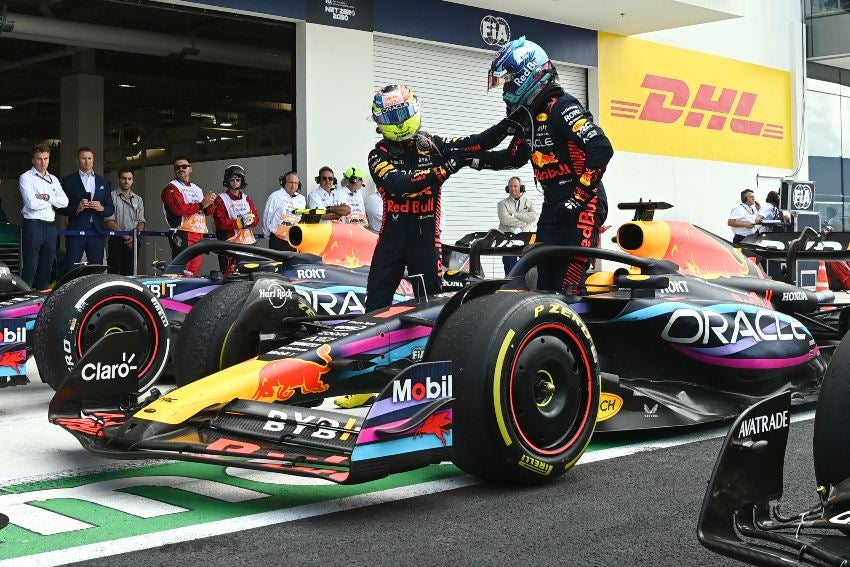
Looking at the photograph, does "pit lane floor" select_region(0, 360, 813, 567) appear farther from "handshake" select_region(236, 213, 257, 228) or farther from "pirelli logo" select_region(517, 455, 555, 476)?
"handshake" select_region(236, 213, 257, 228)

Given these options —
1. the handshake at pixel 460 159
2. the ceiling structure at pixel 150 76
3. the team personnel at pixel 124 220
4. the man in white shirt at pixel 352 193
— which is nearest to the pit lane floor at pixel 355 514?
the handshake at pixel 460 159

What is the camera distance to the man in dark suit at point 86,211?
13.3m

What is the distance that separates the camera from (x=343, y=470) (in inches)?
161

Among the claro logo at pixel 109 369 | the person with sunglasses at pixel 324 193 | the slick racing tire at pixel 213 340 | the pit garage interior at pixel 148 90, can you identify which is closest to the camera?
the claro logo at pixel 109 369

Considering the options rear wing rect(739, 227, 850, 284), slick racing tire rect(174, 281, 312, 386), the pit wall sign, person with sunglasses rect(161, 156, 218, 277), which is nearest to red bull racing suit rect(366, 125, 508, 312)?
slick racing tire rect(174, 281, 312, 386)

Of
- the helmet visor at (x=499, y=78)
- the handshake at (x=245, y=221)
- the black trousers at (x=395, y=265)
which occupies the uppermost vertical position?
the helmet visor at (x=499, y=78)

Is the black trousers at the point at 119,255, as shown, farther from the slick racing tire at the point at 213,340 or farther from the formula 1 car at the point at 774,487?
the formula 1 car at the point at 774,487

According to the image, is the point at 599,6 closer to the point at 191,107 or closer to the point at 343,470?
the point at 191,107

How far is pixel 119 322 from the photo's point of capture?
684 cm

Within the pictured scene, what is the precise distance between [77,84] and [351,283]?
14767 mm

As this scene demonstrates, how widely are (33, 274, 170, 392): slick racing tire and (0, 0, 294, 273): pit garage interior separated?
8.60 m

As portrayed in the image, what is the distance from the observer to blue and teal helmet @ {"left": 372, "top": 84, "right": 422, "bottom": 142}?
21.5 feet

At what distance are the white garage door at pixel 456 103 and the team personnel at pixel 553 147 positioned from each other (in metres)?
10.4

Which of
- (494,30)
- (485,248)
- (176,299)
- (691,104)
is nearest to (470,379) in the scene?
(485,248)
